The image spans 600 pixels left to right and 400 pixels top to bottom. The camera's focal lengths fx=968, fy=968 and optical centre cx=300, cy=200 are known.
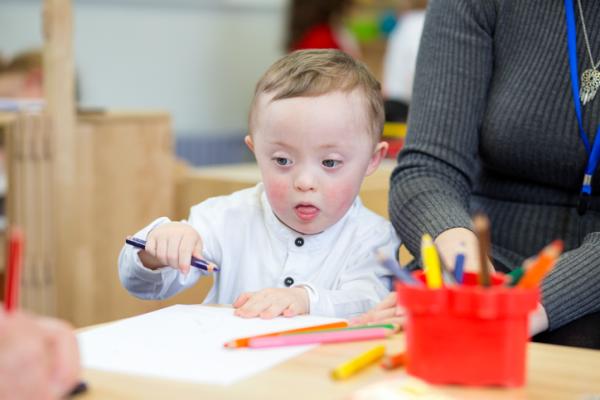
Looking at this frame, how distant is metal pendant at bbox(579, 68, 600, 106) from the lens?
4.29 feet

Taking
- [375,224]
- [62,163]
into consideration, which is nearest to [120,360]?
[375,224]

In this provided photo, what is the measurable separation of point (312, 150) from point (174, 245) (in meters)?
0.20

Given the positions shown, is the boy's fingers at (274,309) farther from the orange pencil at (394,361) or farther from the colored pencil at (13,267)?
the colored pencil at (13,267)

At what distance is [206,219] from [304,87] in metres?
0.24

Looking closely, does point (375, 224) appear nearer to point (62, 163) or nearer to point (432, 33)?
point (432, 33)

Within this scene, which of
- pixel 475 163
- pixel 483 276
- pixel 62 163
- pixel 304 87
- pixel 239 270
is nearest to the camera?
pixel 483 276

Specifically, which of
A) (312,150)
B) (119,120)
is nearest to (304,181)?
(312,150)

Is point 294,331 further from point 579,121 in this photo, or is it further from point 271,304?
point 579,121

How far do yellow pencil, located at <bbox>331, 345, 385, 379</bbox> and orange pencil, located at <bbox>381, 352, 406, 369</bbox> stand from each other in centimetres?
1

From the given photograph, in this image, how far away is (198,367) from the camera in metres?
0.79

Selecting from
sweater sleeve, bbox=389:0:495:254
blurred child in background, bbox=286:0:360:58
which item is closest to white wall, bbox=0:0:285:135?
blurred child in background, bbox=286:0:360:58

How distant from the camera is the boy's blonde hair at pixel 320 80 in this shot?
1.18 meters

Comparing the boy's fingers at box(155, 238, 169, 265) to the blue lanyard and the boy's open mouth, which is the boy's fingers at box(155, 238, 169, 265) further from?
the blue lanyard

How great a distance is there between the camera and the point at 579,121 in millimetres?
1300
